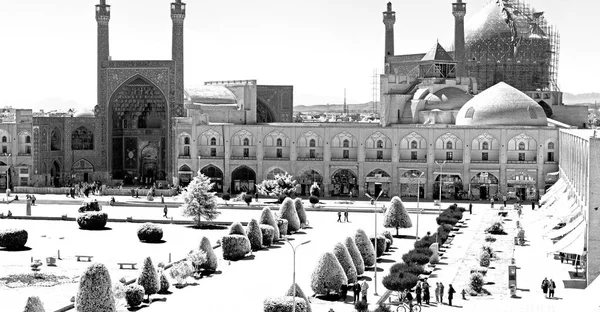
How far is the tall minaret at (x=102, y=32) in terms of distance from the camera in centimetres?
7506

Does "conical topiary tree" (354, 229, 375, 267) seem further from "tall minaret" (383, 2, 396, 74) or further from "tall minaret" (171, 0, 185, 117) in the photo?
"tall minaret" (383, 2, 396, 74)

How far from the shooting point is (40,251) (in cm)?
4000

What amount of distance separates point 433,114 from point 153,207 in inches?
842

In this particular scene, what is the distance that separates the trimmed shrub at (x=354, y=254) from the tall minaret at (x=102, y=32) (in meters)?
45.6

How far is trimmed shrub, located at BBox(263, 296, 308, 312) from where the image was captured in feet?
83.0

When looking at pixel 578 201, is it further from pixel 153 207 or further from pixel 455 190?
pixel 153 207

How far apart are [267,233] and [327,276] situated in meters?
12.6

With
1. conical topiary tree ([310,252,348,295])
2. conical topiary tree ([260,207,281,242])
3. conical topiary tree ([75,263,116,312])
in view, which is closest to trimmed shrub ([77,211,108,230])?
conical topiary tree ([260,207,281,242])

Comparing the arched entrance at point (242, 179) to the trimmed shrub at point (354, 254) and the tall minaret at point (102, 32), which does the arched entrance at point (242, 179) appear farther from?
the trimmed shrub at point (354, 254)

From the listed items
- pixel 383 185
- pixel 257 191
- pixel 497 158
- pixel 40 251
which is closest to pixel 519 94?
pixel 497 158

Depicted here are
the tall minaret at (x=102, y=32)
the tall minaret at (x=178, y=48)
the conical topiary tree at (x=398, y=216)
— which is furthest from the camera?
the tall minaret at (x=102, y=32)

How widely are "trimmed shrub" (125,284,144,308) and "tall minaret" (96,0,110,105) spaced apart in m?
48.4

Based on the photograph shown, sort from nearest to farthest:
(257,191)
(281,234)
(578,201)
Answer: (578,201), (281,234), (257,191)

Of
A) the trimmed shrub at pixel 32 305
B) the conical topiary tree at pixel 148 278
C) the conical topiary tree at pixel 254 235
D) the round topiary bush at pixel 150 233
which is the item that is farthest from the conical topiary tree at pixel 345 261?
the round topiary bush at pixel 150 233
